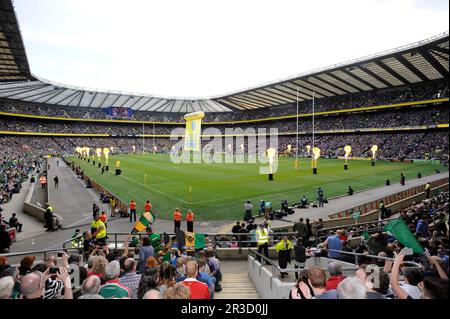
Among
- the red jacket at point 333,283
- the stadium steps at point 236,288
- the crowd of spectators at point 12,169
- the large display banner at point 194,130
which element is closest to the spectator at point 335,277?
the red jacket at point 333,283

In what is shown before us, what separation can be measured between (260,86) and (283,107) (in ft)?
72.2

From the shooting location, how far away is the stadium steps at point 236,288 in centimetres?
712

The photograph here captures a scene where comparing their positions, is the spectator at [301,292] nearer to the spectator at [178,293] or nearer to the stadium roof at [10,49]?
the spectator at [178,293]

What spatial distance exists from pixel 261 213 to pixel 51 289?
53.0 feet

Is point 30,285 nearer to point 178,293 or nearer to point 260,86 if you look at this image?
point 178,293

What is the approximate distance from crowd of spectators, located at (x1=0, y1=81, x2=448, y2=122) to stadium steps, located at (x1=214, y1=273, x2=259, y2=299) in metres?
49.9

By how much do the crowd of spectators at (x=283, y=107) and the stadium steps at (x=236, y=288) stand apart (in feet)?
164

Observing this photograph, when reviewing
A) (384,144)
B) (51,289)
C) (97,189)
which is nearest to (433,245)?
(51,289)

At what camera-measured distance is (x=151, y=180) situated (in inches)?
1337

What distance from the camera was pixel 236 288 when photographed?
8.16 metres
